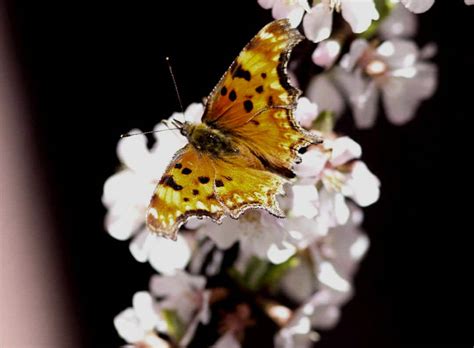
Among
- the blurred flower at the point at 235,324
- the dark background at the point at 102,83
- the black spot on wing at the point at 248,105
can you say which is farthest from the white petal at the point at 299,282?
the black spot on wing at the point at 248,105

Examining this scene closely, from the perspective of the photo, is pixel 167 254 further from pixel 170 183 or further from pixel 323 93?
pixel 323 93

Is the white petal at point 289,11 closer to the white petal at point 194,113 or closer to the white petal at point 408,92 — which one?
the white petal at point 194,113

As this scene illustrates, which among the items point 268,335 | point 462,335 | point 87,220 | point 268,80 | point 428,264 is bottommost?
point 462,335

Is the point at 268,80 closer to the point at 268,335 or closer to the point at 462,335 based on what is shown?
the point at 268,335

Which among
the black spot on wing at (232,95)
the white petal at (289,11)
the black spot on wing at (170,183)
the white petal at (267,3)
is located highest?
the white petal at (267,3)

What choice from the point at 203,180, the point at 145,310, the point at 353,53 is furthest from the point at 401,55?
the point at 145,310

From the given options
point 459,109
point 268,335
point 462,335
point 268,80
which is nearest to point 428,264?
point 462,335

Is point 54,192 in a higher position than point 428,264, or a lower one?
higher
